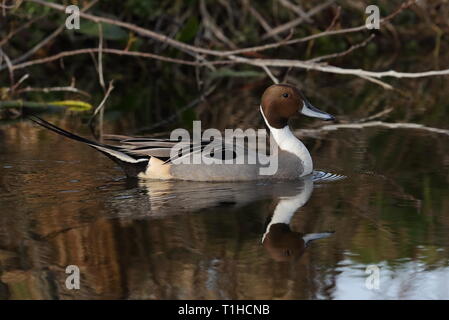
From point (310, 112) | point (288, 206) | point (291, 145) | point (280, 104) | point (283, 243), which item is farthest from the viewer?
point (310, 112)

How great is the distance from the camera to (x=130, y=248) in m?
6.24

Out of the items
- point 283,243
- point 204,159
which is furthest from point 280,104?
point 283,243

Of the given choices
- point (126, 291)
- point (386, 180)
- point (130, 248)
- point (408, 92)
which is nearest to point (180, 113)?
point (408, 92)

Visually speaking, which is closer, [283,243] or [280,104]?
[283,243]

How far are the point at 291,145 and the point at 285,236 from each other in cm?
228

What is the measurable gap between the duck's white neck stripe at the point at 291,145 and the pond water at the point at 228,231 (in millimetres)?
273

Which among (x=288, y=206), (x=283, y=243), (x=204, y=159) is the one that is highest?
(x=204, y=159)

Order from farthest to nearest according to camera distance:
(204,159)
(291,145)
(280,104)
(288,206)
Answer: (280,104)
(291,145)
(204,159)
(288,206)

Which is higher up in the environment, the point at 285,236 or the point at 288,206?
the point at 288,206

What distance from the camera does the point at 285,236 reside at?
21.5 feet

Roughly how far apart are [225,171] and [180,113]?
4380 millimetres

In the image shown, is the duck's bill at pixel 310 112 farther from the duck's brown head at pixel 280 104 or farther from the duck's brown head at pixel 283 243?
the duck's brown head at pixel 283 243

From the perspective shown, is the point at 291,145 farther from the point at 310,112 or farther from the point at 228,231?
the point at 228,231

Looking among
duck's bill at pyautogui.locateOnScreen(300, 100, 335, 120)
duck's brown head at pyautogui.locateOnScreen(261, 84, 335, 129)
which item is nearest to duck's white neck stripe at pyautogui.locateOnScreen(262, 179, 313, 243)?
duck's brown head at pyautogui.locateOnScreen(261, 84, 335, 129)
